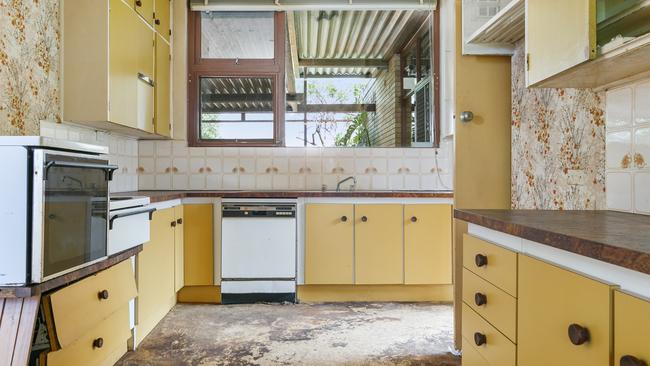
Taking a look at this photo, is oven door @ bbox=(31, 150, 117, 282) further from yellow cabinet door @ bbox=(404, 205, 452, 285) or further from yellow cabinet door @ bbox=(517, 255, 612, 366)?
yellow cabinet door @ bbox=(404, 205, 452, 285)

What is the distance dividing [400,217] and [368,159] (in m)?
0.77

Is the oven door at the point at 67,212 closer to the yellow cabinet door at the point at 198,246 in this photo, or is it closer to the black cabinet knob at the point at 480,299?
the black cabinet knob at the point at 480,299

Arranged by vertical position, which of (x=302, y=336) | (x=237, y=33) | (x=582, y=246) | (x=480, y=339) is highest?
(x=237, y=33)

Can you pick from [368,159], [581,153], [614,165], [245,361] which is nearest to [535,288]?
[614,165]

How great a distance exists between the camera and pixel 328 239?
3.19 m

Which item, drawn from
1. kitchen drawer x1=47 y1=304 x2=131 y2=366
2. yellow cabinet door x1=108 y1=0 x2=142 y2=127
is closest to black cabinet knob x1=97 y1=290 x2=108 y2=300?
kitchen drawer x1=47 y1=304 x2=131 y2=366

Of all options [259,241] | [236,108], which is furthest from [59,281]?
[236,108]

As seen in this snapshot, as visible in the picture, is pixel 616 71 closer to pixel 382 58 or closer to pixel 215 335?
pixel 215 335

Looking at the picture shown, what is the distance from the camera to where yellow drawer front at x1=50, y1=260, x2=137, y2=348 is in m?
1.34

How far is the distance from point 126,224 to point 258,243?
4.37 ft

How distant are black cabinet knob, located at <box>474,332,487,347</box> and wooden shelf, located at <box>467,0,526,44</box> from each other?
1.22 metres

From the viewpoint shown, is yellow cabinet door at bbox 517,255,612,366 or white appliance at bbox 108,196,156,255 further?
white appliance at bbox 108,196,156,255

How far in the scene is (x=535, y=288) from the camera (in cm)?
101

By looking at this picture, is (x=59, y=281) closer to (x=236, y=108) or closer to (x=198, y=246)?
(x=198, y=246)
